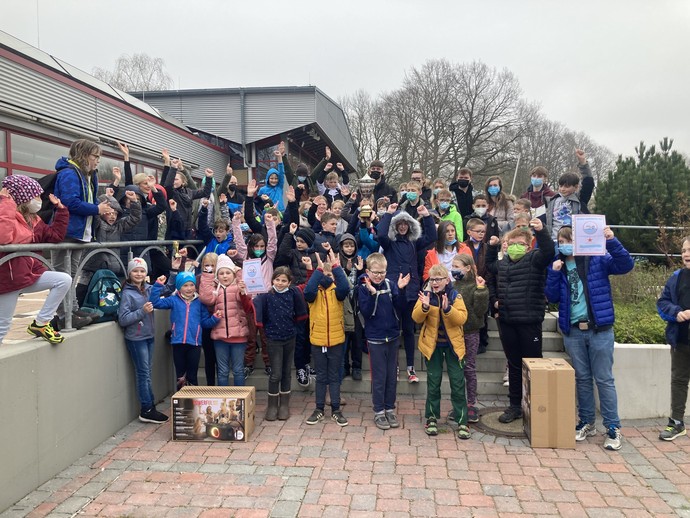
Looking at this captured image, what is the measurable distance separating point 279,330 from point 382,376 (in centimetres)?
123

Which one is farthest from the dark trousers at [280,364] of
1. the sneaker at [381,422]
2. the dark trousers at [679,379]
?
the dark trousers at [679,379]

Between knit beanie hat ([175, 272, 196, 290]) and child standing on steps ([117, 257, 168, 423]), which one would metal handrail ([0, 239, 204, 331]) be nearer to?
child standing on steps ([117, 257, 168, 423])

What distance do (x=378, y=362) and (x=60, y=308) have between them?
3165mm

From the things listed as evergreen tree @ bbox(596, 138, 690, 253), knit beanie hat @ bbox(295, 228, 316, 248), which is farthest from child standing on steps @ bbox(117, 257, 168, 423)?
evergreen tree @ bbox(596, 138, 690, 253)

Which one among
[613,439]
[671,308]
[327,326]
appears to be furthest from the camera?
[327,326]

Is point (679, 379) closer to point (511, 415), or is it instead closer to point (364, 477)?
point (511, 415)

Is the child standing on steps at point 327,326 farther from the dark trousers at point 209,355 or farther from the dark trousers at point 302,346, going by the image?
the dark trousers at point 209,355

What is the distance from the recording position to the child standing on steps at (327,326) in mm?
5570

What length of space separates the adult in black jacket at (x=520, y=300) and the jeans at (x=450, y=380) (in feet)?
1.90

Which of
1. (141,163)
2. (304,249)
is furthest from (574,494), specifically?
(141,163)

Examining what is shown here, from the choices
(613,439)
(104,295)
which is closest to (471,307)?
(613,439)

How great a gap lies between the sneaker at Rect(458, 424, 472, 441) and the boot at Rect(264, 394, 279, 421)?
198cm

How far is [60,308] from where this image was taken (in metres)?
4.83

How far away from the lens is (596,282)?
198 inches
